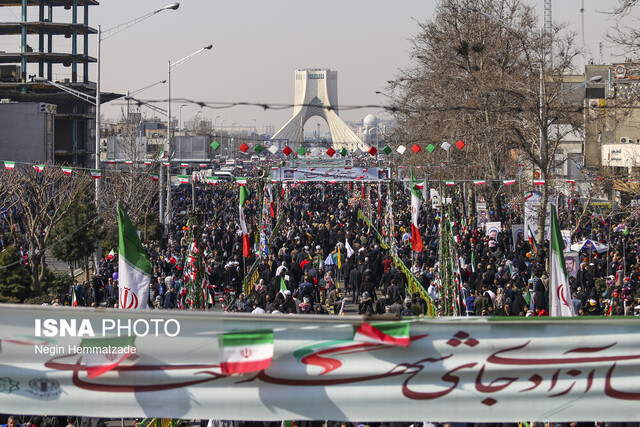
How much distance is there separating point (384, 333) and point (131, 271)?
17.9ft

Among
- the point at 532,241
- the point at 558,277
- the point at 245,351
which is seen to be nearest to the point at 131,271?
the point at 558,277

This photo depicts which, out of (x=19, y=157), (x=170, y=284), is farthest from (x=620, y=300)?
(x=19, y=157)

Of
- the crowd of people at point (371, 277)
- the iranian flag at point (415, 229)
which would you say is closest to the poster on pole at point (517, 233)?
the crowd of people at point (371, 277)

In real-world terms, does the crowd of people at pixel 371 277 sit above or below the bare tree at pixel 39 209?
below

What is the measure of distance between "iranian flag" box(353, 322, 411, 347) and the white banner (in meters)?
0.03

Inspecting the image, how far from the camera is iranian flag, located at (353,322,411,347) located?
536 centimetres

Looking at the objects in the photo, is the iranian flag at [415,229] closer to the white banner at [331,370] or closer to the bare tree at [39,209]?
the bare tree at [39,209]

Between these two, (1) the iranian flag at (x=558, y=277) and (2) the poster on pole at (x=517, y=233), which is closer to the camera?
(1) the iranian flag at (x=558, y=277)

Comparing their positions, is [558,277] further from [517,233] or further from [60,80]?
[60,80]

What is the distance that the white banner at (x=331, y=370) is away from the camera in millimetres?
5395

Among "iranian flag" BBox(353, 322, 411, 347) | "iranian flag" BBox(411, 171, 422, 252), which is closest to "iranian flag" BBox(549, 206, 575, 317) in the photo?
"iranian flag" BBox(353, 322, 411, 347)

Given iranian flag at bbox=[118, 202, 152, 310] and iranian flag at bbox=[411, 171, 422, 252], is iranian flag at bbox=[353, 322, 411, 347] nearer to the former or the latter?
iranian flag at bbox=[118, 202, 152, 310]

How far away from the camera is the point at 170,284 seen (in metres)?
19.1

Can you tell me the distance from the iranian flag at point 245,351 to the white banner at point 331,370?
4 cm
